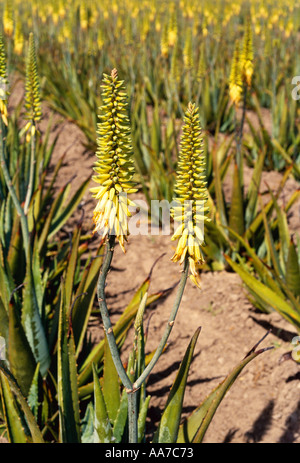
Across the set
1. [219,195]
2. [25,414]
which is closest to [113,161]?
[25,414]

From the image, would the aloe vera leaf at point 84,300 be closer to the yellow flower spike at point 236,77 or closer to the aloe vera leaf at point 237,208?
the aloe vera leaf at point 237,208

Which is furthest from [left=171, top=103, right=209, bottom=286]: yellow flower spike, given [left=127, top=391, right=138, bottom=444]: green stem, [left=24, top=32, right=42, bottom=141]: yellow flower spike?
[left=24, top=32, right=42, bottom=141]: yellow flower spike

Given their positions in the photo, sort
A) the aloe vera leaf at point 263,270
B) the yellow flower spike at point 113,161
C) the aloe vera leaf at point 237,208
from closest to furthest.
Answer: the yellow flower spike at point 113,161, the aloe vera leaf at point 263,270, the aloe vera leaf at point 237,208

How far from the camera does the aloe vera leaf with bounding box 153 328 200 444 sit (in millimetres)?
1438

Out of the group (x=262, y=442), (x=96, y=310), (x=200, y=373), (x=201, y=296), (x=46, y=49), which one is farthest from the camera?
(x=46, y=49)

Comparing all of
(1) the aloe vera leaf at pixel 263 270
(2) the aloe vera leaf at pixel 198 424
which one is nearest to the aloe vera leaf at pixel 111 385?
(2) the aloe vera leaf at pixel 198 424

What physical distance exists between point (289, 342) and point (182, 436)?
48.2 inches

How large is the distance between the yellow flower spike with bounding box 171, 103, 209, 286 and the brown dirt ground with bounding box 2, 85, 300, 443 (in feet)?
4.77

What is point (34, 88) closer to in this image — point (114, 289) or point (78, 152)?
point (114, 289)

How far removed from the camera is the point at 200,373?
257 cm

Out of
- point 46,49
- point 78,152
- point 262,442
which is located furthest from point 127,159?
point 46,49

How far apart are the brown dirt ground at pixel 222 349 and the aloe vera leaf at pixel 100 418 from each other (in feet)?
2.43

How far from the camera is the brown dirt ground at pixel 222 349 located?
89.7 inches
